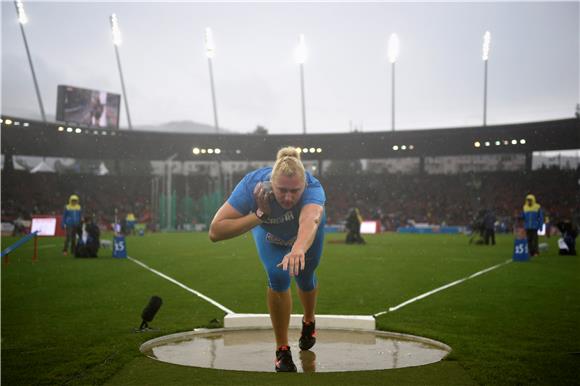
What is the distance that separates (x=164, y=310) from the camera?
34.4ft

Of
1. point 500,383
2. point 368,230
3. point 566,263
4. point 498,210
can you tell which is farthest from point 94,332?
point 498,210

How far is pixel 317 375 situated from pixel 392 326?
330cm

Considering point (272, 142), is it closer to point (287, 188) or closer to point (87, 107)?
point (87, 107)

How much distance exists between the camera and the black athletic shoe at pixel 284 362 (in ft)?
19.2

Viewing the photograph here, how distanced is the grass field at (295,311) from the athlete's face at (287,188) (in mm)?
1465

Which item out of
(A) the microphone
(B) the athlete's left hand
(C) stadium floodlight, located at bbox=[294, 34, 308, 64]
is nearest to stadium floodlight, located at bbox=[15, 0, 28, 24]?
(C) stadium floodlight, located at bbox=[294, 34, 308, 64]

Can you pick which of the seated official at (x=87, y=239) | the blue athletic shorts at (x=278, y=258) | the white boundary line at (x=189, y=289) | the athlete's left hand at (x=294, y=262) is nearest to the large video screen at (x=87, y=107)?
the seated official at (x=87, y=239)

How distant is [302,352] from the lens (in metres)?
6.93

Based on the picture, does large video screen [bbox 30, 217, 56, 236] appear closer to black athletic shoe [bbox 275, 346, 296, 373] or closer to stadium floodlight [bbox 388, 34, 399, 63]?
black athletic shoe [bbox 275, 346, 296, 373]

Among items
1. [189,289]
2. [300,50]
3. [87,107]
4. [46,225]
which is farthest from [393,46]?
[189,289]

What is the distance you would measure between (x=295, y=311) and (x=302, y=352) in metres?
3.74

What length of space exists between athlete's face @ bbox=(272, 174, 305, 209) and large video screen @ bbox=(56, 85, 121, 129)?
5169cm

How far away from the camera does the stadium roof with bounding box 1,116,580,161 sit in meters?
56.7

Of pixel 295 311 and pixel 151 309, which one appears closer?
pixel 151 309
